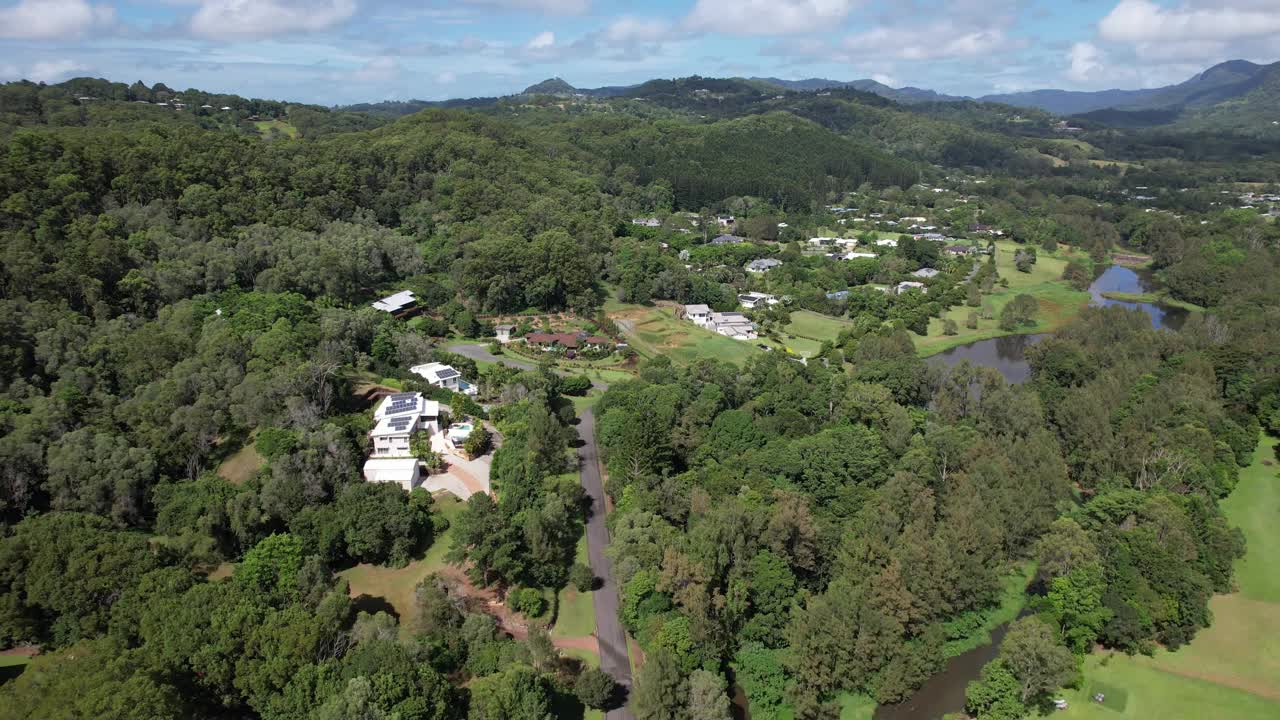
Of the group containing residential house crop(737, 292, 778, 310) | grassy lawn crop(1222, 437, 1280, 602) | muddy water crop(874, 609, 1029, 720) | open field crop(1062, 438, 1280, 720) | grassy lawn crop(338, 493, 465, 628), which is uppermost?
residential house crop(737, 292, 778, 310)

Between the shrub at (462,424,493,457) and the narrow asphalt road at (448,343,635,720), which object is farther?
the shrub at (462,424,493,457)

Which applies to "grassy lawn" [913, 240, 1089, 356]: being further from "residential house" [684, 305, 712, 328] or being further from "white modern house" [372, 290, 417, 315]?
"white modern house" [372, 290, 417, 315]

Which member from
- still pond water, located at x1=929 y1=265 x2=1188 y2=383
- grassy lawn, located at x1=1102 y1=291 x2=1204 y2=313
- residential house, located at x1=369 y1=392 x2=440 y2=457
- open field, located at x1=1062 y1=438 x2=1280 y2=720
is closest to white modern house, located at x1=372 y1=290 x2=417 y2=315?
residential house, located at x1=369 y1=392 x2=440 y2=457

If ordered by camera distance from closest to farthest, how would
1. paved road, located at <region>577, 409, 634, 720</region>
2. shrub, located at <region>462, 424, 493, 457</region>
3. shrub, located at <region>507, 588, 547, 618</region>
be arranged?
paved road, located at <region>577, 409, 634, 720</region>
shrub, located at <region>507, 588, 547, 618</region>
shrub, located at <region>462, 424, 493, 457</region>

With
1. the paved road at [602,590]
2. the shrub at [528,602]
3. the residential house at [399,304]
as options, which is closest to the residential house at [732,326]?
the paved road at [602,590]

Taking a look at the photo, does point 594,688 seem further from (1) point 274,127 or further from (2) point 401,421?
(1) point 274,127
